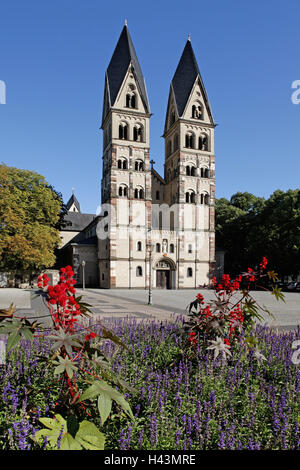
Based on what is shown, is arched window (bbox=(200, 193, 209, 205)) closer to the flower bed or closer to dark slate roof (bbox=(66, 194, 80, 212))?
the flower bed

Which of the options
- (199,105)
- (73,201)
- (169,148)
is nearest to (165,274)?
(169,148)

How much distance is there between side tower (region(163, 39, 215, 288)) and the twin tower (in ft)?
0.44

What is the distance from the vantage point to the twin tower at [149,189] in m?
41.4

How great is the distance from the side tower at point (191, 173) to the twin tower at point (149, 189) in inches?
5.3

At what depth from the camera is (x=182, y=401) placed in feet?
11.9

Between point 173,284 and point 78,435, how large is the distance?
40.9 m

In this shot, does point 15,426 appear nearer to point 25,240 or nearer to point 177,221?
point 25,240

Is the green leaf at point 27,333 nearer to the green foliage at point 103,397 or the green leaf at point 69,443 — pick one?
the green foliage at point 103,397

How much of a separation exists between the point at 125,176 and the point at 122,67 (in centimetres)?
1576

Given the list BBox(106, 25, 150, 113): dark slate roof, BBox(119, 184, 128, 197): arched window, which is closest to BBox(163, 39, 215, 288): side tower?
BBox(106, 25, 150, 113): dark slate roof

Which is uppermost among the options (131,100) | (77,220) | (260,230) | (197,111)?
(131,100)

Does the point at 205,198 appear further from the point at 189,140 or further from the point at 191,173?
the point at 189,140
